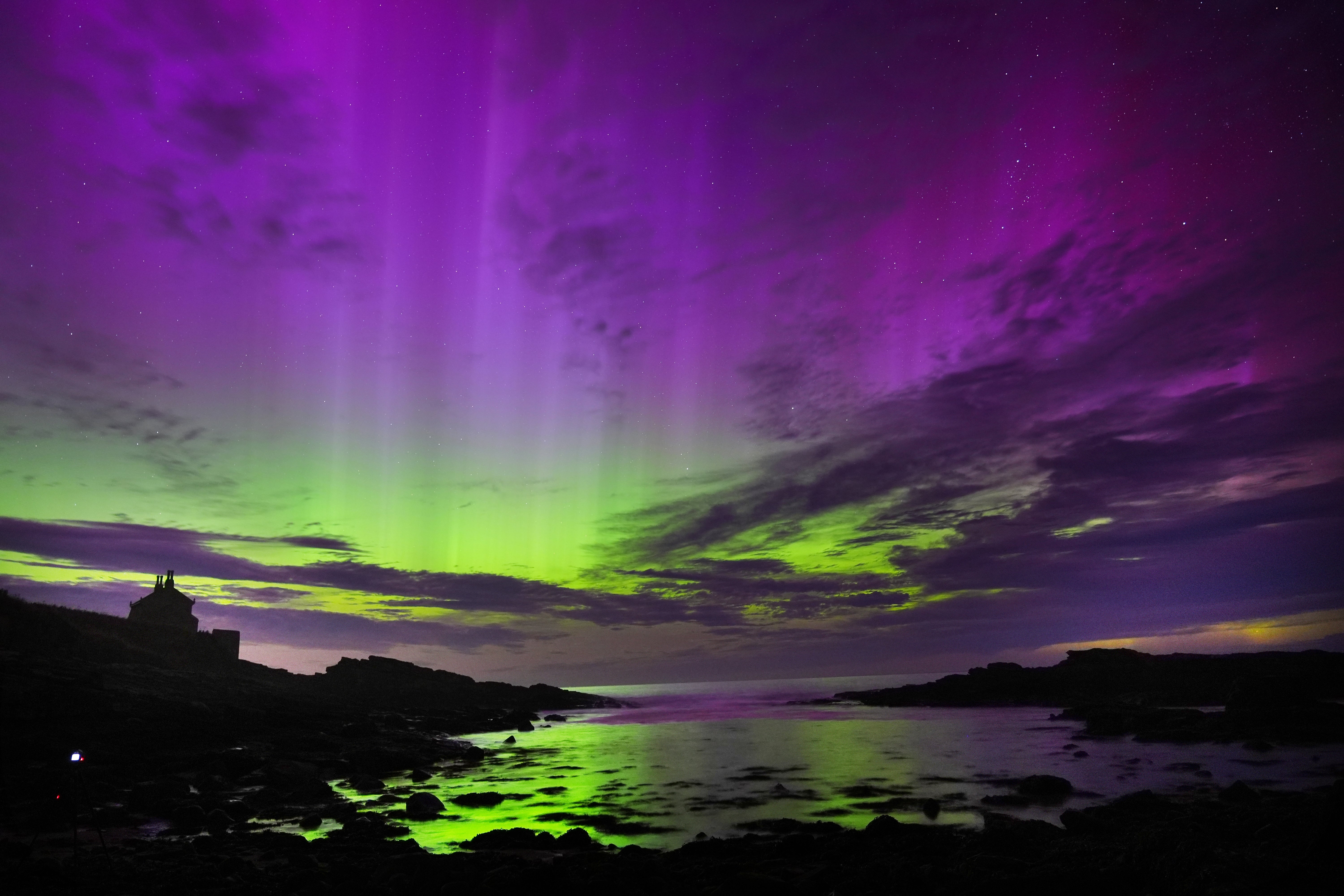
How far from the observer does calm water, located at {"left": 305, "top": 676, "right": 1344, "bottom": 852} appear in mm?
22250

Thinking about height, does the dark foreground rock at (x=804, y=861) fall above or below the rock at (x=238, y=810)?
above

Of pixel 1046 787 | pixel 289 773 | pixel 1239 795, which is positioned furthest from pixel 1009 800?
pixel 289 773

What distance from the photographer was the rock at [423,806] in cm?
2211

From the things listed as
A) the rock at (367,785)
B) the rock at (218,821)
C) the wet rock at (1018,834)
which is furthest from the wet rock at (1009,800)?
the rock at (218,821)

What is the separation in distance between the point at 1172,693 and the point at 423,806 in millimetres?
80301

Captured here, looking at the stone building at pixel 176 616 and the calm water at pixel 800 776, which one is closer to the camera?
the calm water at pixel 800 776

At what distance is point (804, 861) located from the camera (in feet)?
50.7

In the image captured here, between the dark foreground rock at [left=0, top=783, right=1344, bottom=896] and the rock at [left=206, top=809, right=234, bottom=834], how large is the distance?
812 millimetres

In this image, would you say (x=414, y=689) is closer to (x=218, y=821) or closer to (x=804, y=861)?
(x=218, y=821)

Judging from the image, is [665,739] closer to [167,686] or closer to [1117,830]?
[167,686]

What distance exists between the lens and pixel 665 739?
56.8 metres

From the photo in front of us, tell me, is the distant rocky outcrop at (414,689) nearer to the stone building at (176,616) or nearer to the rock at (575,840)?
the stone building at (176,616)

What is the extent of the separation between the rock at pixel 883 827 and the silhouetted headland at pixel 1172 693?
30.3 metres

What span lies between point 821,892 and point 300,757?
3266 centimetres
